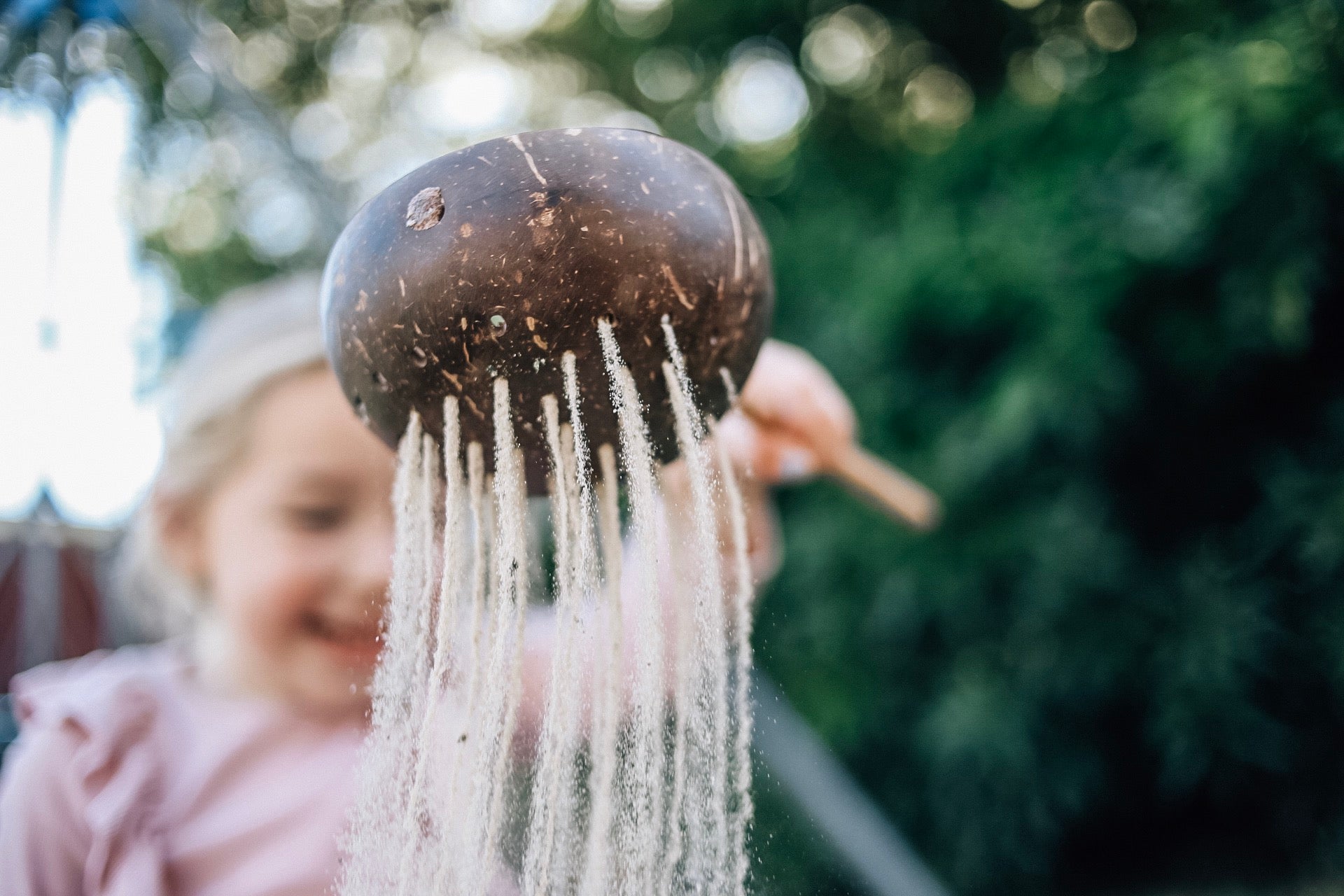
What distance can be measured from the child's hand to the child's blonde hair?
0.47 m

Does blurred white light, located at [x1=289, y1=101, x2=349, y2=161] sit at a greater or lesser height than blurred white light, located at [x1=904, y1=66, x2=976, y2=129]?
lesser

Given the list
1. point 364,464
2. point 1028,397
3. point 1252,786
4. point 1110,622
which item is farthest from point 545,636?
point 1252,786

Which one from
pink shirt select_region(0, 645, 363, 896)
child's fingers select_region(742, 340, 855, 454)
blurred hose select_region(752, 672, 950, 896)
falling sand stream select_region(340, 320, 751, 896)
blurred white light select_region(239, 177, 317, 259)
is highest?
falling sand stream select_region(340, 320, 751, 896)

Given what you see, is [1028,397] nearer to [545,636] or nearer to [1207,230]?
[1207,230]

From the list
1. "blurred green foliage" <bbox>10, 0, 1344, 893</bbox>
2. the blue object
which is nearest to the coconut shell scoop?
"blurred green foliage" <bbox>10, 0, 1344, 893</bbox>

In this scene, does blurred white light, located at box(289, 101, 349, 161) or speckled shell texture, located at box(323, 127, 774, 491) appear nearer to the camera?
speckled shell texture, located at box(323, 127, 774, 491)

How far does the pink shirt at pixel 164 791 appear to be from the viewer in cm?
92

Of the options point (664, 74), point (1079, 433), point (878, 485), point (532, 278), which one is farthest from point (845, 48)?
point (532, 278)

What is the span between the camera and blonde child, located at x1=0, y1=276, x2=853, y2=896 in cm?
95

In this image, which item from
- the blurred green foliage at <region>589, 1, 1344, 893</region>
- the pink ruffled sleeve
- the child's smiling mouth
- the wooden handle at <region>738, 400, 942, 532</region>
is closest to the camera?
the pink ruffled sleeve

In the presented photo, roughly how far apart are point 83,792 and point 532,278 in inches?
32.5

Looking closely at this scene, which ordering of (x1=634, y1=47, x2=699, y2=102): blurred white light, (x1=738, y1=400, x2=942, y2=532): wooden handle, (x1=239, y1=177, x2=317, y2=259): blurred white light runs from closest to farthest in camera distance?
(x1=738, y1=400, x2=942, y2=532): wooden handle
(x1=634, y1=47, x2=699, y2=102): blurred white light
(x1=239, y1=177, x2=317, y2=259): blurred white light

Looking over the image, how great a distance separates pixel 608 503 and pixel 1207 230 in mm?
1302

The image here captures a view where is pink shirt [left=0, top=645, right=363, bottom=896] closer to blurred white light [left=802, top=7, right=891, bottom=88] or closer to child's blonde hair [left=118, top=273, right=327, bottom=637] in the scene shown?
child's blonde hair [left=118, top=273, right=327, bottom=637]
